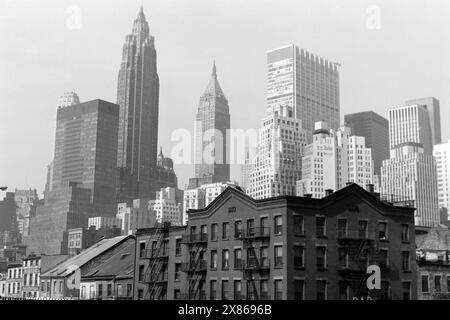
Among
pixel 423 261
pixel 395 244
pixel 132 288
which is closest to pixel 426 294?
pixel 423 261

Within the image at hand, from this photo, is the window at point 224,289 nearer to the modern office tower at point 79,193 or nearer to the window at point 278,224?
the window at point 278,224

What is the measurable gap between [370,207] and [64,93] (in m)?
23.4

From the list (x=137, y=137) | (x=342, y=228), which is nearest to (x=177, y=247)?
(x=342, y=228)

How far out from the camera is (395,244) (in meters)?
46.0

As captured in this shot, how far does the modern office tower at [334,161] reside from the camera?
89562 mm

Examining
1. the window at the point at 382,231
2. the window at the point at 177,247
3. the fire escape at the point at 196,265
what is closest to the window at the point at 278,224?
the window at the point at 382,231

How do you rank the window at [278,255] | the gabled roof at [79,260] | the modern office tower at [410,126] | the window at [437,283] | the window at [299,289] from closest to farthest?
the window at [299,289] → the window at [278,255] → the modern office tower at [410,126] → the window at [437,283] → the gabled roof at [79,260]

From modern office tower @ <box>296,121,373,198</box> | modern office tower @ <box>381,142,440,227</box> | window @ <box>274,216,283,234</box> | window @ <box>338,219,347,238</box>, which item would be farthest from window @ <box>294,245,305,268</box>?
modern office tower @ <box>296,121,373,198</box>

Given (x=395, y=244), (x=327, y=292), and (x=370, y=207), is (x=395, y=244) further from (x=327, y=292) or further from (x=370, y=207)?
(x=327, y=292)

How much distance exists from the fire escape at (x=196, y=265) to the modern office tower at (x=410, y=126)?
18.5 m

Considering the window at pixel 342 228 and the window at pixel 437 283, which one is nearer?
the window at pixel 342 228

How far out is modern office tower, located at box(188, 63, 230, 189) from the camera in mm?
40234

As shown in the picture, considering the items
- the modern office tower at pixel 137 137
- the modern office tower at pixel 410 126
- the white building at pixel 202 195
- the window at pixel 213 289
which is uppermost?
the modern office tower at pixel 137 137

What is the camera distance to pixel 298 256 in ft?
142
